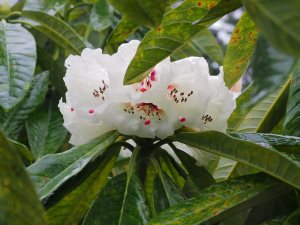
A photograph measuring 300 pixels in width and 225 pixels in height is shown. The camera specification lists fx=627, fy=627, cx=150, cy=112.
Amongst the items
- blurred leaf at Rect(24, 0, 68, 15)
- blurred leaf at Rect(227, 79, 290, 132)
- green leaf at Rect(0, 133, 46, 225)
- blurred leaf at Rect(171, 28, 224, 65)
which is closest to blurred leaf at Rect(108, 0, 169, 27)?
green leaf at Rect(0, 133, 46, 225)

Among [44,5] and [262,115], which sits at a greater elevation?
[44,5]

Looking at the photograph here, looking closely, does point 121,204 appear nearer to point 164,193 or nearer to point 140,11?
point 164,193

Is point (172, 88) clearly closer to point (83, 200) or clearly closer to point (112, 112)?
point (112, 112)

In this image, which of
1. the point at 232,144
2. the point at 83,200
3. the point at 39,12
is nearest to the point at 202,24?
the point at 232,144

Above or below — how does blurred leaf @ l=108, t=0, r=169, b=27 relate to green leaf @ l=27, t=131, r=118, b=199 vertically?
above

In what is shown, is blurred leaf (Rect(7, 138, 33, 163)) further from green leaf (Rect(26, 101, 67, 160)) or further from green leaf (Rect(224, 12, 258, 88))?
green leaf (Rect(224, 12, 258, 88))

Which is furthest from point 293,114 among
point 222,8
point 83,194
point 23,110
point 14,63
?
point 23,110

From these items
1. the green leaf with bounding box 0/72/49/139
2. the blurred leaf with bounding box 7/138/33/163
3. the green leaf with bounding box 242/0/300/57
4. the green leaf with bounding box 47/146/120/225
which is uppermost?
the green leaf with bounding box 242/0/300/57
